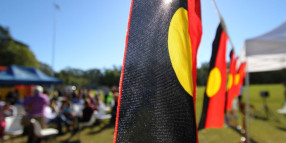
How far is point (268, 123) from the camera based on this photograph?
21.3ft

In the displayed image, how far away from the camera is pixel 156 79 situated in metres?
0.76

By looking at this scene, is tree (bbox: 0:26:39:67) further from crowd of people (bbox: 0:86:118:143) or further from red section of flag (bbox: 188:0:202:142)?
red section of flag (bbox: 188:0:202:142)

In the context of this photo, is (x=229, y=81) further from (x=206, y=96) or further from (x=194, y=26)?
(x=194, y=26)

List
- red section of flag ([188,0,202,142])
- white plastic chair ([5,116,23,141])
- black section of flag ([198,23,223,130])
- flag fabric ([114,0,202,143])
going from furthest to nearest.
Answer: white plastic chair ([5,116,23,141])
black section of flag ([198,23,223,130])
red section of flag ([188,0,202,142])
flag fabric ([114,0,202,143])

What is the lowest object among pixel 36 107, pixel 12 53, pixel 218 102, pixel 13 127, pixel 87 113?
pixel 13 127

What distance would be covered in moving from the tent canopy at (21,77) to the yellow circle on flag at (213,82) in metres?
9.86

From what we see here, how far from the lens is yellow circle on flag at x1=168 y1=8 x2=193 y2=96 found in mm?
817

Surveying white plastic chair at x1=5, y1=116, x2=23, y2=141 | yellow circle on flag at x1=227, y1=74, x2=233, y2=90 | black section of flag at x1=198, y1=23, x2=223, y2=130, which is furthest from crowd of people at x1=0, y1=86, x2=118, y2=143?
yellow circle on flag at x1=227, y1=74, x2=233, y2=90

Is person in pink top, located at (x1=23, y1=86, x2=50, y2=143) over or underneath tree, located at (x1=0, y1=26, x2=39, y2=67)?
underneath

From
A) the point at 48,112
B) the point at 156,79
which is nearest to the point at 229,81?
the point at 156,79

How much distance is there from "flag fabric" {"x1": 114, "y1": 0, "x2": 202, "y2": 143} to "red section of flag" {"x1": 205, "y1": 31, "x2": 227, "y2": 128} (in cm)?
100

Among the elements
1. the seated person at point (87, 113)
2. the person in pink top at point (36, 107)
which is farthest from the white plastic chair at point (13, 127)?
the seated person at point (87, 113)

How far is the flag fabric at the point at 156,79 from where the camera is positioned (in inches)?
28.0

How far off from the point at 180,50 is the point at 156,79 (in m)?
0.20
